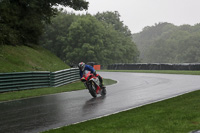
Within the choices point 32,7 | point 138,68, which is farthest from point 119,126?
point 138,68

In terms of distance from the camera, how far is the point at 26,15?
85.8ft

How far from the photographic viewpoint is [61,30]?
224ft

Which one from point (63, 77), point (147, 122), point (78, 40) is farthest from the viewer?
point (78, 40)

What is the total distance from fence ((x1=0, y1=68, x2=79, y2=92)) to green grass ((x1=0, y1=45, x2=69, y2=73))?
3.29 m

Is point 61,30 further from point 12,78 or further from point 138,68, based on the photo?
point 12,78

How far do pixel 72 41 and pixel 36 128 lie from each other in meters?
59.8

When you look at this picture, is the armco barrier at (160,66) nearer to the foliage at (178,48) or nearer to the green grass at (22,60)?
the green grass at (22,60)

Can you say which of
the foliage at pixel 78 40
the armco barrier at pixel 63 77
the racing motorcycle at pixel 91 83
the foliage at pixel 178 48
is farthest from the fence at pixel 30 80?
the foliage at pixel 178 48

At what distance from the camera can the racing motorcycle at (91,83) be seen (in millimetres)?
12334

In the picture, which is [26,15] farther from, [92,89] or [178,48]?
[178,48]

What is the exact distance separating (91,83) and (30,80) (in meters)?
5.85

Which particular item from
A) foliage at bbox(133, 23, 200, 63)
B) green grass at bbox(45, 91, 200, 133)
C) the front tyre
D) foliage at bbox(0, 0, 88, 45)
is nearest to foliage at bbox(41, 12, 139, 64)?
foliage at bbox(0, 0, 88, 45)

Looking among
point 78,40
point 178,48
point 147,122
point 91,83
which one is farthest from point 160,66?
point 178,48

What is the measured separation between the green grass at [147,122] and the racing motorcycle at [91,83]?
4184 millimetres
